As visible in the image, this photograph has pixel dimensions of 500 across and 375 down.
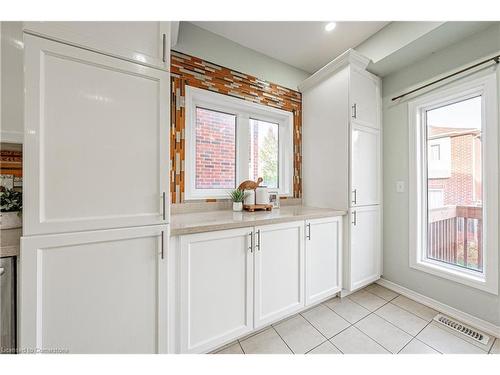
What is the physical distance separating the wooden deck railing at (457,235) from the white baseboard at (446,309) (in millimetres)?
390

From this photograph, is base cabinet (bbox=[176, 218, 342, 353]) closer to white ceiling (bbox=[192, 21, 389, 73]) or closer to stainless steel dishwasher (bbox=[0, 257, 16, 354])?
stainless steel dishwasher (bbox=[0, 257, 16, 354])

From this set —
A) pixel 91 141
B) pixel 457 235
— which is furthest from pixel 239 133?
pixel 457 235

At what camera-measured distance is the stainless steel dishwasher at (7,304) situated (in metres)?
0.88

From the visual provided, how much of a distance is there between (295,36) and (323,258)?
216 cm

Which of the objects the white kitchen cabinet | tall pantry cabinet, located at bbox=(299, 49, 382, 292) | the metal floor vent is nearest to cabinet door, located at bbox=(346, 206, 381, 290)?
tall pantry cabinet, located at bbox=(299, 49, 382, 292)

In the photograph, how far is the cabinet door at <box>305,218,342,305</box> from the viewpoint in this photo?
1689 millimetres

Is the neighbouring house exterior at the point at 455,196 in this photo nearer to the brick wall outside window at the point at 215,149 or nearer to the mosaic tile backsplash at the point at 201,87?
the mosaic tile backsplash at the point at 201,87

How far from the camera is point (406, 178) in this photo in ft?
6.63

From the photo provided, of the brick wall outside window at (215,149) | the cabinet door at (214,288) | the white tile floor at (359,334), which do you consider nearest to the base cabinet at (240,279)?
the cabinet door at (214,288)

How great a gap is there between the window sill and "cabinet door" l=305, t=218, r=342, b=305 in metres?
0.82

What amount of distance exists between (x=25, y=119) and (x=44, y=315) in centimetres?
85

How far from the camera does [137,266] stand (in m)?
1.02
